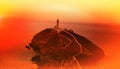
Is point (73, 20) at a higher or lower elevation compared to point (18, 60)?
higher

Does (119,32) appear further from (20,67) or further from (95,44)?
(20,67)

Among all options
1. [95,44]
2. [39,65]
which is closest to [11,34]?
[39,65]

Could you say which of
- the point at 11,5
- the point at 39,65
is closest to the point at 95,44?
the point at 39,65

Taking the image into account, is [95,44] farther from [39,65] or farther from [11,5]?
[11,5]

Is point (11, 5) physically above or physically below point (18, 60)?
above

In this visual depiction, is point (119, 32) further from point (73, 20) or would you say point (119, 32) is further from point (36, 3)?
point (36, 3)

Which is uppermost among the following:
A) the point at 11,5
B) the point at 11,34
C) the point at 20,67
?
the point at 11,5
